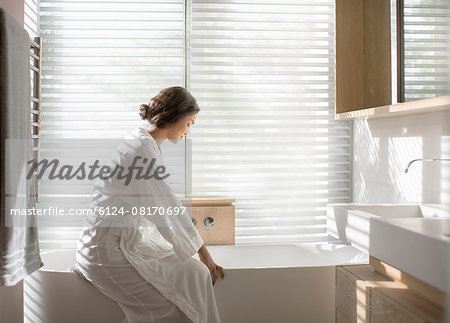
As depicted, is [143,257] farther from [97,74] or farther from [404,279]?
[97,74]

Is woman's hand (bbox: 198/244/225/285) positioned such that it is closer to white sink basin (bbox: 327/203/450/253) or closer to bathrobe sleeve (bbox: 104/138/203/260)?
bathrobe sleeve (bbox: 104/138/203/260)

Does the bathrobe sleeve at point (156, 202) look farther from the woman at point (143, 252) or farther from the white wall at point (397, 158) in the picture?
the white wall at point (397, 158)

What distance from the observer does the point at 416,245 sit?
4.33 ft

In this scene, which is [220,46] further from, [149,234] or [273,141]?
[149,234]

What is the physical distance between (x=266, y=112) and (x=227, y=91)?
313 millimetres

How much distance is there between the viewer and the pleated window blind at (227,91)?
2.78 metres

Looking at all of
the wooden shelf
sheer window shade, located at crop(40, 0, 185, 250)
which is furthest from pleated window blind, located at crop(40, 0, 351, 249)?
the wooden shelf

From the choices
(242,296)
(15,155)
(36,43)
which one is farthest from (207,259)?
(36,43)

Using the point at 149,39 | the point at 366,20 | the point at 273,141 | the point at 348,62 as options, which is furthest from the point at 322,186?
the point at 149,39

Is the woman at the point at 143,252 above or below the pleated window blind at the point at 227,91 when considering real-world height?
below

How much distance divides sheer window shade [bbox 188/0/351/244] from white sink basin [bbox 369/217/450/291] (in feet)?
4.22

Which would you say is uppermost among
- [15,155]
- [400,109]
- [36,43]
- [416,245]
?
[36,43]

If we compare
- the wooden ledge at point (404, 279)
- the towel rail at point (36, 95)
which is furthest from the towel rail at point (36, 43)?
the wooden ledge at point (404, 279)

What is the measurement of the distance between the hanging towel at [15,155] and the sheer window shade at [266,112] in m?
1.16
